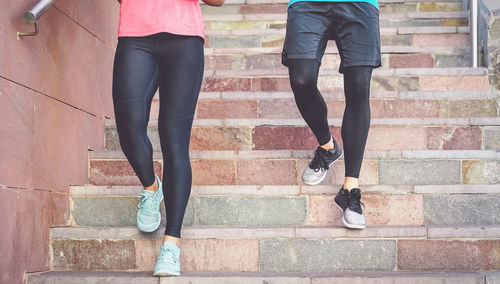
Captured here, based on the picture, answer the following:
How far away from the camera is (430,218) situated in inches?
146

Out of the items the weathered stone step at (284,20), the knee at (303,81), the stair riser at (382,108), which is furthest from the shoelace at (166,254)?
the weathered stone step at (284,20)

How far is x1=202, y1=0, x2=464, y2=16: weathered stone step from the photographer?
673 centimetres

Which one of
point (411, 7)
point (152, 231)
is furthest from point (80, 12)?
point (411, 7)

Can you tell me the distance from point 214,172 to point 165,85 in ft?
2.98

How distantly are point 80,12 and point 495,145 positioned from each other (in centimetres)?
271

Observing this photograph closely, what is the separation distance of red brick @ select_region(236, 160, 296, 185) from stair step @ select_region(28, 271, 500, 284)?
0.80 meters

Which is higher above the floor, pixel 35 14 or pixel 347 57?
pixel 35 14

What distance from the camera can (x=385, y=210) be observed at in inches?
146

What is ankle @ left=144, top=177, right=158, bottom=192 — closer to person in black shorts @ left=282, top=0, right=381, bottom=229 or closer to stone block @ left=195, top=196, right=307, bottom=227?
stone block @ left=195, top=196, right=307, bottom=227

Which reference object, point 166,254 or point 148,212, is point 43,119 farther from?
point 166,254

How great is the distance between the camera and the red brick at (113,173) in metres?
4.13

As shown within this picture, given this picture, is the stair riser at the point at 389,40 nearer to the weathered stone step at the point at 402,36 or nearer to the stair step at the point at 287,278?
the weathered stone step at the point at 402,36

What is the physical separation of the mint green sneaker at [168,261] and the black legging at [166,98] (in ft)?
0.22

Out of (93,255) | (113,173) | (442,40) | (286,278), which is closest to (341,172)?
(286,278)
